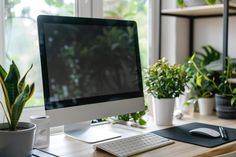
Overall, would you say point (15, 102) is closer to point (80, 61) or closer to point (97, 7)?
point (80, 61)

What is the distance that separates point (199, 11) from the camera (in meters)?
2.39

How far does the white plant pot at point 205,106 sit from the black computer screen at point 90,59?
613 mm

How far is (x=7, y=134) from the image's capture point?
1.22 metres

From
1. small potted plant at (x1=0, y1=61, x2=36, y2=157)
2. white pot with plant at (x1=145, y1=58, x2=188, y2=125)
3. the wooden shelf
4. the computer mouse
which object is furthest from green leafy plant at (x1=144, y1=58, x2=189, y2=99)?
small potted plant at (x1=0, y1=61, x2=36, y2=157)

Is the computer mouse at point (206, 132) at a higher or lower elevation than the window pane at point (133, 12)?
lower

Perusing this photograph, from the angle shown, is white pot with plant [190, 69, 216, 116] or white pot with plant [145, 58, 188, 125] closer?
white pot with plant [145, 58, 188, 125]

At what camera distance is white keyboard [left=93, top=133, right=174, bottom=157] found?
1377mm

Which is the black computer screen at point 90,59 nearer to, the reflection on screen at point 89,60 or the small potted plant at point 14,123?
the reflection on screen at point 89,60

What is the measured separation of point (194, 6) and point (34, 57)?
3.45ft

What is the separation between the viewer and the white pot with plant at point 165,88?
1907 millimetres

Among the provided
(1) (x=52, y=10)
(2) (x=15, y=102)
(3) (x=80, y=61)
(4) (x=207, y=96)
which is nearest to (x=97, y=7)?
(1) (x=52, y=10)

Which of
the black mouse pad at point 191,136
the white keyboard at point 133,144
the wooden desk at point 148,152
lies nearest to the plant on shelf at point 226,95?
the black mouse pad at point 191,136

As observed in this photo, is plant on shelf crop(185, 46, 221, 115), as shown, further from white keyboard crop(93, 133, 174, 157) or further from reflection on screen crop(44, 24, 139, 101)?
white keyboard crop(93, 133, 174, 157)

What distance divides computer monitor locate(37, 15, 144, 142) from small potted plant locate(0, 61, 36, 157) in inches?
7.3
